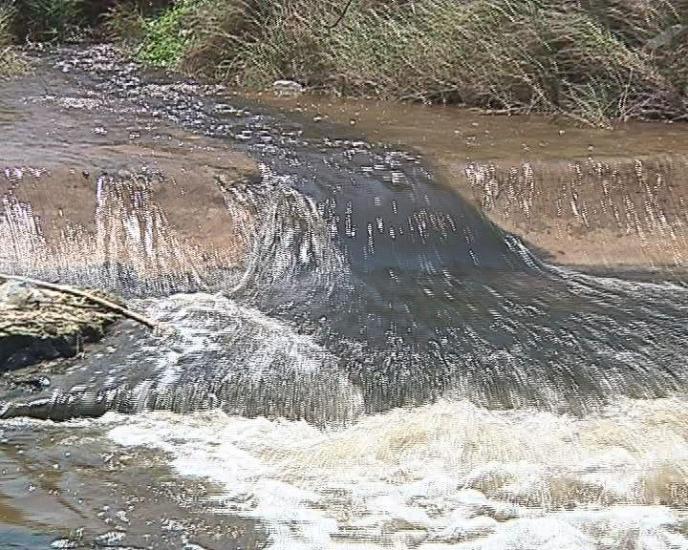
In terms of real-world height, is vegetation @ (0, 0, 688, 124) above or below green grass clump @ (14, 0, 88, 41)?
below

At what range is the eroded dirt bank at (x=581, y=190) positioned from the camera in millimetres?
6590

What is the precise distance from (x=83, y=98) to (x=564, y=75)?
3.87 m

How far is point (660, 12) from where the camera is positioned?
8500mm

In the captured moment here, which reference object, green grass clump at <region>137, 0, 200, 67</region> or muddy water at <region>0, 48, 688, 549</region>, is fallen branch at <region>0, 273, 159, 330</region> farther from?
green grass clump at <region>137, 0, 200, 67</region>

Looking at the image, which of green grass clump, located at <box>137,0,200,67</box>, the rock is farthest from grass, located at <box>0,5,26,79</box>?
the rock

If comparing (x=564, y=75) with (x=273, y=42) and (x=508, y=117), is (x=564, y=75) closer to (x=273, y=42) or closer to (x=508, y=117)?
(x=508, y=117)

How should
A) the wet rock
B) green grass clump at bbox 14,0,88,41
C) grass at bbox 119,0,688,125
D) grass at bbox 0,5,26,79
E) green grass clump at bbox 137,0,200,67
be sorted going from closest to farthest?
the wet rock < grass at bbox 119,0,688,125 < grass at bbox 0,5,26,79 < green grass clump at bbox 137,0,200,67 < green grass clump at bbox 14,0,88,41

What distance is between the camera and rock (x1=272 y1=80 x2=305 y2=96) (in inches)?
374

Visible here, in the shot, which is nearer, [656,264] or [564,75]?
[656,264]

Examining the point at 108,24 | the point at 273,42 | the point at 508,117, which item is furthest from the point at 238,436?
the point at 108,24

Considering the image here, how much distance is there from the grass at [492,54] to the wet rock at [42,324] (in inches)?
176

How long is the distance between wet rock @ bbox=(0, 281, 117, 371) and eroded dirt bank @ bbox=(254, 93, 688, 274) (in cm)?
259

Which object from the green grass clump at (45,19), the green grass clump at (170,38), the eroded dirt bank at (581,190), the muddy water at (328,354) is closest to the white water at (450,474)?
the muddy water at (328,354)

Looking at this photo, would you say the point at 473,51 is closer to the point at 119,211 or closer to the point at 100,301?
the point at 119,211
